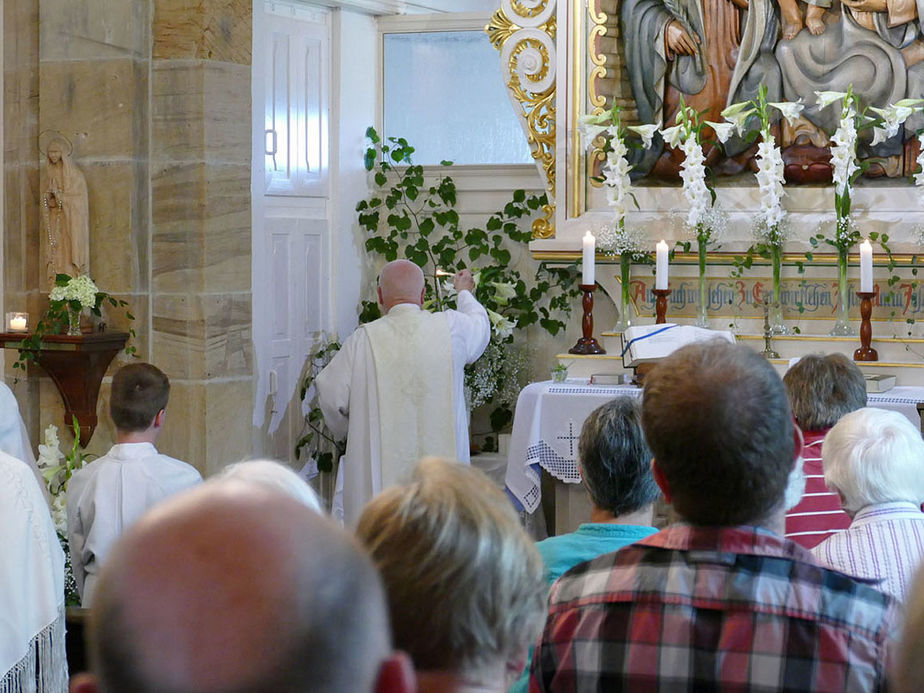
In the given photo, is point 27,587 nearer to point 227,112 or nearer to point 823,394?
point 823,394

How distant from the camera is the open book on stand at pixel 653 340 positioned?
659 cm

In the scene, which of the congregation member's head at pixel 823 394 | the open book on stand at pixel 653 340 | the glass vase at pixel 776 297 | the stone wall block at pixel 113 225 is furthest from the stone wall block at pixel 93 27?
the congregation member's head at pixel 823 394

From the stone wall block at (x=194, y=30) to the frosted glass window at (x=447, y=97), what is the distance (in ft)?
6.18

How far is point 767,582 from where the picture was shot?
2135mm

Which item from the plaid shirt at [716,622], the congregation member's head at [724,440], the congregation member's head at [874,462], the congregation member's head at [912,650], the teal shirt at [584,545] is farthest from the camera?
the congregation member's head at [874,462]

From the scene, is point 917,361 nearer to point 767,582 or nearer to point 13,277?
point 13,277

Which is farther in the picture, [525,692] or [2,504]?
[2,504]

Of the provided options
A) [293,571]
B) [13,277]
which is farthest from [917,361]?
[293,571]

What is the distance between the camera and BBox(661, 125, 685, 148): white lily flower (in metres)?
7.40

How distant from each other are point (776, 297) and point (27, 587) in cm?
470

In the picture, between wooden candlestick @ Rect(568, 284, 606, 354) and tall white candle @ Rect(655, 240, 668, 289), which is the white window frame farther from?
tall white candle @ Rect(655, 240, 668, 289)

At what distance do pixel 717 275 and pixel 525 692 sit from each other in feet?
17.3

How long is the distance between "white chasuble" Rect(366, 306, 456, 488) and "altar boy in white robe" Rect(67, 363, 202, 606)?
2271 millimetres

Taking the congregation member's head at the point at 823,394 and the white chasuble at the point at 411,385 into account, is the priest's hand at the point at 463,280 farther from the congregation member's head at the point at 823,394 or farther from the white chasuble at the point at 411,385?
the congregation member's head at the point at 823,394
